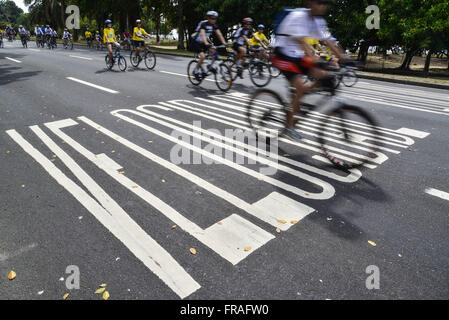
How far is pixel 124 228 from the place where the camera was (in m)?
3.01

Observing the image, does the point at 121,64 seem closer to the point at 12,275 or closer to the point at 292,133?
the point at 292,133

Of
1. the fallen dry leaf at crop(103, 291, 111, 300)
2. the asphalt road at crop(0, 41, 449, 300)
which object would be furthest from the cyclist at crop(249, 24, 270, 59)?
the fallen dry leaf at crop(103, 291, 111, 300)

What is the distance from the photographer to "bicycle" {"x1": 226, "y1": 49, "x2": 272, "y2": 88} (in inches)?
416

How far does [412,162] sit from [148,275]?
421 cm

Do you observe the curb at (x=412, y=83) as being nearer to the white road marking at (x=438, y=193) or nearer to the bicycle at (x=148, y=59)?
the bicycle at (x=148, y=59)

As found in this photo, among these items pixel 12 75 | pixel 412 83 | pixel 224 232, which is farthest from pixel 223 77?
pixel 412 83

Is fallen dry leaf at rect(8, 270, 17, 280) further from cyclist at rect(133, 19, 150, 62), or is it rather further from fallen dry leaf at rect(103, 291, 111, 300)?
cyclist at rect(133, 19, 150, 62)

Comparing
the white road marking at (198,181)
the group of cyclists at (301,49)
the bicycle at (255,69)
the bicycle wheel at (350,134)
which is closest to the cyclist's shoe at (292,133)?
the group of cyclists at (301,49)

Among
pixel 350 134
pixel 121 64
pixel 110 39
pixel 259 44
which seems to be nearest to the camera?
pixel 350 134

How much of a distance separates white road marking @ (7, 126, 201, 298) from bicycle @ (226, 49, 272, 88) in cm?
735

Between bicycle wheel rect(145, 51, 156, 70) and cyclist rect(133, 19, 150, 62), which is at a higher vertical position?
cyclist rect(133, 19, 150, 62)

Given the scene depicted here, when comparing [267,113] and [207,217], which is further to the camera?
[267,113]

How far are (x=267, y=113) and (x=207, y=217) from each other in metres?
2.62

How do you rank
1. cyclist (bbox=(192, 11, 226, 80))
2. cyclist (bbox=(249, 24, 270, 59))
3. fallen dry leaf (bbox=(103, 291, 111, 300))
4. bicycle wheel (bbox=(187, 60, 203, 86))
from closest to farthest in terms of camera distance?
fallen dry leaf (bbox=(103, 291, 111, 300)) → cyclist (bbox=(192, 11, 226, 80)) → bicycle wheel (bbox=(187, 60, 203, 86)) → cyclist (bbox=(249, 24, 270, 59))
